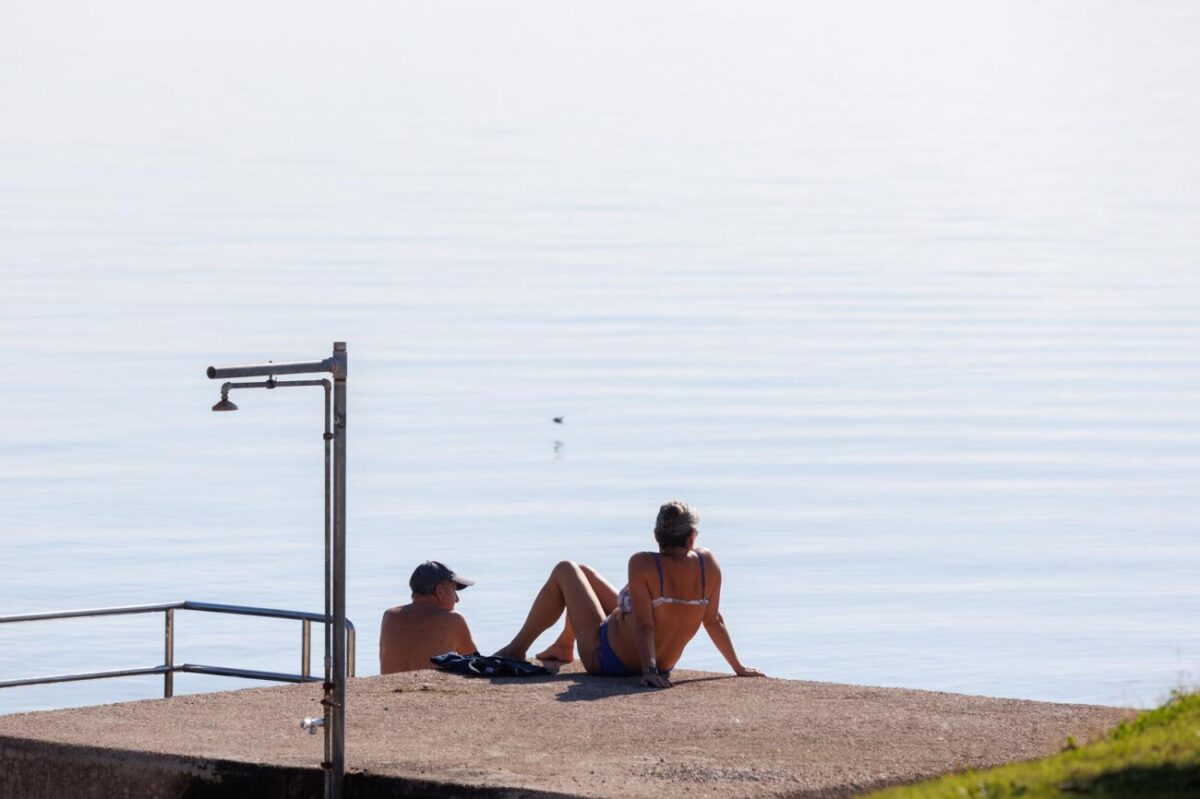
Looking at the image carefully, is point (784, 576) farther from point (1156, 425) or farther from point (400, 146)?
point (400, 146)

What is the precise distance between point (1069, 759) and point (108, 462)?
28795 millimetres

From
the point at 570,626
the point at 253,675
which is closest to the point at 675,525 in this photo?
the point at 570,626

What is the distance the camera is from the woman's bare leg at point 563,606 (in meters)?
12.8

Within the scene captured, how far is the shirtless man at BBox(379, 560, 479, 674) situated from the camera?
44.6 ft

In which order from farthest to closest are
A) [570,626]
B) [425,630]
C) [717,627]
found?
[425,630] → [570,626] → [717,627]

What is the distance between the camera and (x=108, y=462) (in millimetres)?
36125

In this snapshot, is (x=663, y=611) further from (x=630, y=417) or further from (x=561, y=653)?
(x=630, y=417)

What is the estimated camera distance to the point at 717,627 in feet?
41.0

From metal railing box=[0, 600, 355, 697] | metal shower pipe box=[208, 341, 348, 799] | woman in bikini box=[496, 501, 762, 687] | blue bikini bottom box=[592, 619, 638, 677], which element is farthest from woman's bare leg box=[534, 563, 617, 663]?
metal shower pipe box=[208, 341, 348, 799]

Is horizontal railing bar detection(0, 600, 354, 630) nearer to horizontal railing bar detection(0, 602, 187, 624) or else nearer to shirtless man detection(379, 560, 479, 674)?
horizontal railing bar detection(0, 602, 187, 624)

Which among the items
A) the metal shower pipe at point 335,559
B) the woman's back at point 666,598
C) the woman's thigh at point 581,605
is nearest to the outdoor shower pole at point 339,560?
the metal shower pipe at point 335,559

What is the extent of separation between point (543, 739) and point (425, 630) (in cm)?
305

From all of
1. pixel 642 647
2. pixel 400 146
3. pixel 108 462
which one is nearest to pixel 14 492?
pixel 108 462

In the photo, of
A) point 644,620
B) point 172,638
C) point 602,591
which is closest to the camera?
point 644,620
